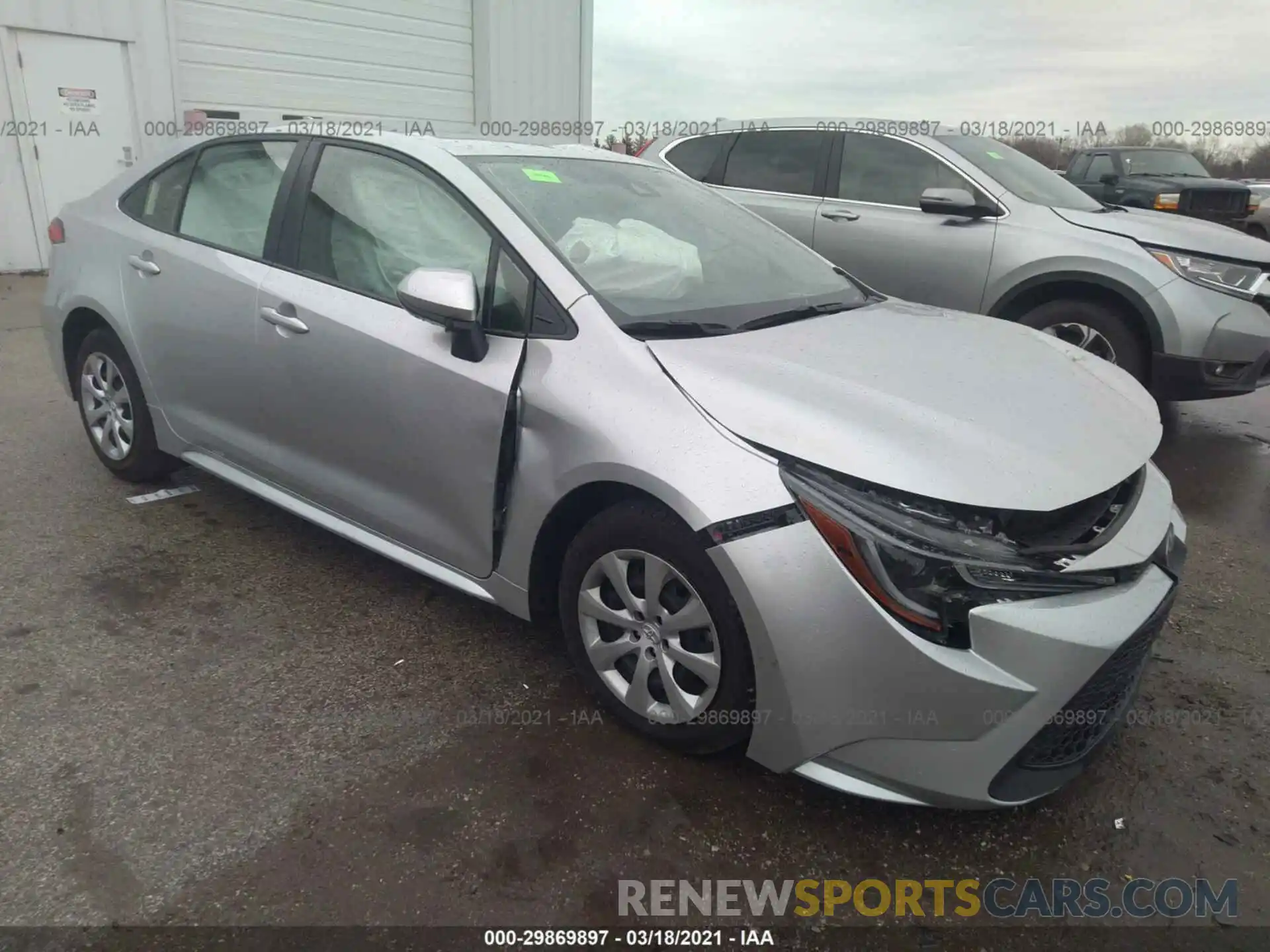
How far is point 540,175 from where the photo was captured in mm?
3029

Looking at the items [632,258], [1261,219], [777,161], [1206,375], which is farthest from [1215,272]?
[1261,219]

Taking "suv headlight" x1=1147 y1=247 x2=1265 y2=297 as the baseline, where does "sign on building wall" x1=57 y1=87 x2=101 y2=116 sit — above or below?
above

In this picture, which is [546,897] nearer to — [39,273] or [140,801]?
[140,801]

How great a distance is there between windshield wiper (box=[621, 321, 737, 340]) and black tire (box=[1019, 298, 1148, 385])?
135 inches

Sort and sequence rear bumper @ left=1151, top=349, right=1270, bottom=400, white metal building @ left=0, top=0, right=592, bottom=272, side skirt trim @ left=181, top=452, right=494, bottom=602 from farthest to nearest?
white metal building @ left=0, top=0, right=592, bottom=272 < rear bumper @ left=1151, top=349, right=1270, bottom=400 < side skirt trim @ left=181, top=452, right=494, bottom=602

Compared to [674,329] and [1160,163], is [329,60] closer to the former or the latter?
[674,329]

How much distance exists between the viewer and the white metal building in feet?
29.7

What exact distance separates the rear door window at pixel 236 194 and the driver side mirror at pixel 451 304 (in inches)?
43.7

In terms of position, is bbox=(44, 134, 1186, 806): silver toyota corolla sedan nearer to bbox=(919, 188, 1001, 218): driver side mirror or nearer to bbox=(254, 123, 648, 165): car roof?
bbox=(254, 123, 648, 165): car roof

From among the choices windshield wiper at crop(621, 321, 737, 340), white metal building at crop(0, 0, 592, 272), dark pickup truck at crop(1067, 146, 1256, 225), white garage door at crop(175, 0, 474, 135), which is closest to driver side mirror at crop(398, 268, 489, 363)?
windshield wiper at crop(621, 321, 737, 340)

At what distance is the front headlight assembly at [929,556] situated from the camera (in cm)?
198

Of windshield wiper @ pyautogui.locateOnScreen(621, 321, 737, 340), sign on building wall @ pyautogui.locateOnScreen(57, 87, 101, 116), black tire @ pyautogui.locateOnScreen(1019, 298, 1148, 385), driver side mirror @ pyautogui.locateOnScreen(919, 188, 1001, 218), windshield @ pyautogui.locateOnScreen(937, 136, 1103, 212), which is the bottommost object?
black tire @ pyautogui.locateOnScreen(1019, 298, 1148, 385)

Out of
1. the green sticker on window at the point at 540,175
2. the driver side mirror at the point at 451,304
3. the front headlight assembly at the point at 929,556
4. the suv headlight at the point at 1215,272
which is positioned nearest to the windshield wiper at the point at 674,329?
the driver side mirror at the point at 451,304

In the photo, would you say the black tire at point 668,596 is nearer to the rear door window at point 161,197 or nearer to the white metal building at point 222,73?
the rear door window at point 161,197
